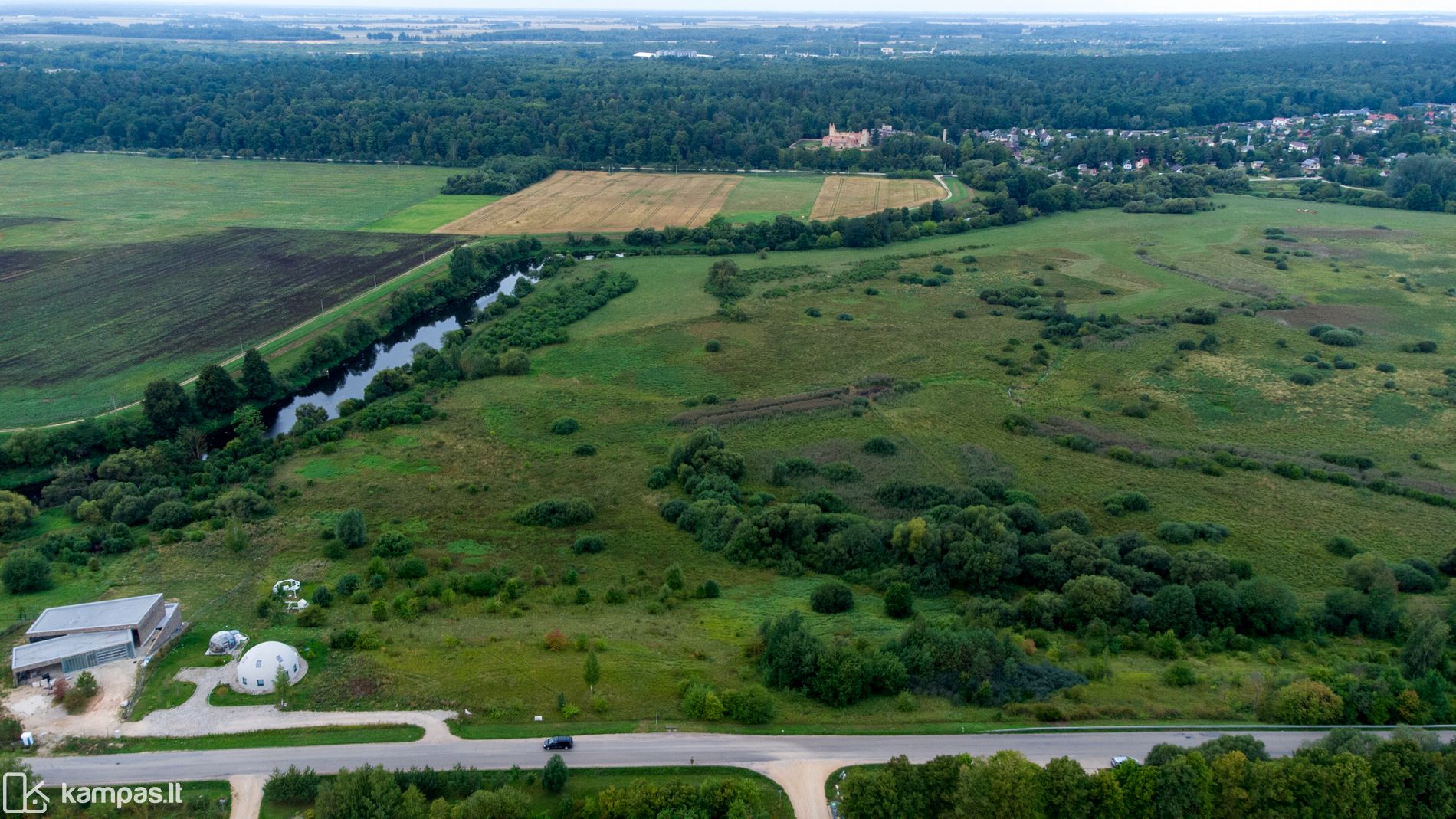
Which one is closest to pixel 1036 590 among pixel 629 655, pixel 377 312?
pixel 629 655

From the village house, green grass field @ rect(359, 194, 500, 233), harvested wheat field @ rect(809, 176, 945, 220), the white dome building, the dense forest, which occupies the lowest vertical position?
the white dome building

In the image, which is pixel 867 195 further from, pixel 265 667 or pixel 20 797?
pixel 20 797

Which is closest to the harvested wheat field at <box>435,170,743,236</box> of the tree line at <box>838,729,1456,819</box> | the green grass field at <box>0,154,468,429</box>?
the green grass field at <box>0,154,468,429</box>

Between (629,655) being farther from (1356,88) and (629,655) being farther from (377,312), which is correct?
(1356,88)

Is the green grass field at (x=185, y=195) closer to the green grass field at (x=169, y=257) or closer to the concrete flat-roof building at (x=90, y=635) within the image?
the green grass field at (x=169, y=257)

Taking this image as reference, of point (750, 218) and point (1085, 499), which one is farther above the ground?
point (750, 218)

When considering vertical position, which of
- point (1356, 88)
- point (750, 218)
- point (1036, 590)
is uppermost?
point (1356, 88)

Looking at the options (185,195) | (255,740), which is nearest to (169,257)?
(185,195)

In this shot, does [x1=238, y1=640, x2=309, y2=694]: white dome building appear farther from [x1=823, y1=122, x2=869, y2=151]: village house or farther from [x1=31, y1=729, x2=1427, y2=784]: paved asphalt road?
[x1=823, y1=122, x2=869, y2=151]: village house
